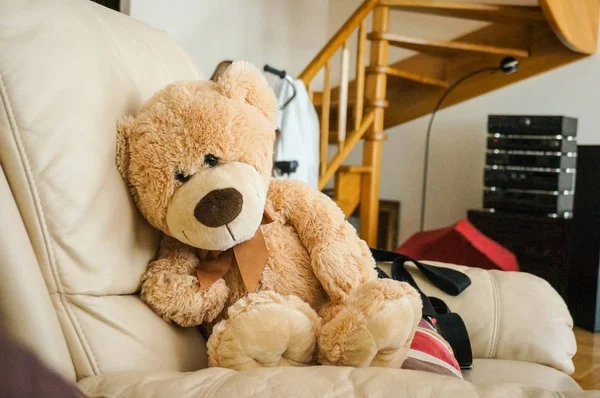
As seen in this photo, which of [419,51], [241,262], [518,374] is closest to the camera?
[241,262]

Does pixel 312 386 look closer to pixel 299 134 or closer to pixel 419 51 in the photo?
pixel 299 134

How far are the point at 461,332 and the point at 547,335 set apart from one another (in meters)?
0.20

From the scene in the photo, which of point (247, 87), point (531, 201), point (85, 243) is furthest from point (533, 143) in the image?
point (85, 243)

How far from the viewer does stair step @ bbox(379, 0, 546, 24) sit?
112 inches

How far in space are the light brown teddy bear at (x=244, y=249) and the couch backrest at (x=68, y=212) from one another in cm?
4

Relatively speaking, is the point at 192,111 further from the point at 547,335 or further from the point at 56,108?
the point at 547,335

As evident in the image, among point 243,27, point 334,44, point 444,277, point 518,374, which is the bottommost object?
point 518,374

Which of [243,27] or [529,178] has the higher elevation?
[243,27]

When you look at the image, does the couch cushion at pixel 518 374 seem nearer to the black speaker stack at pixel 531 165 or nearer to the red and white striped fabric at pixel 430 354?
the red and white striped fabric at pixel 430 354

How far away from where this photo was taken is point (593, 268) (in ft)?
8.34

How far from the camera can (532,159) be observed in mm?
2684

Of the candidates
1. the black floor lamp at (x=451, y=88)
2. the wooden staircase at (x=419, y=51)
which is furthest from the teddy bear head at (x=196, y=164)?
the black floor lamp at (x=451, y=88)

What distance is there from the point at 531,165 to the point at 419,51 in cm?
96

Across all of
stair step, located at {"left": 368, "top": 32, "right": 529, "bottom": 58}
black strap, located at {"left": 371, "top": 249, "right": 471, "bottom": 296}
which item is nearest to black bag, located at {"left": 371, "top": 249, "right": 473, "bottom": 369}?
black strap, located at {"left": 371, "top": 249, "right": 471, "bottom": 296}
